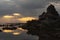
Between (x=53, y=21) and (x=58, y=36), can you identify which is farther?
(x=53, y=21)

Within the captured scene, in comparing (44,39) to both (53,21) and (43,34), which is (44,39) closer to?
(43,34)

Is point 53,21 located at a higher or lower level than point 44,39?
higher

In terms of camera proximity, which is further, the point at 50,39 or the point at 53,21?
the point at 53,21

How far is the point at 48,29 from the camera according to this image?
364ft

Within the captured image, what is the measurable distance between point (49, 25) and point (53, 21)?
4090 mm

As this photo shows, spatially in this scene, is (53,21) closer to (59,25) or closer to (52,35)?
(59,25)

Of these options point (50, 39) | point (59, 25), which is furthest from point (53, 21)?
point (50, 39)

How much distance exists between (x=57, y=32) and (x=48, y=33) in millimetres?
4551

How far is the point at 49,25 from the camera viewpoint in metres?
114

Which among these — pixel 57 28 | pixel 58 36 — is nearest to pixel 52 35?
pixel 58 36

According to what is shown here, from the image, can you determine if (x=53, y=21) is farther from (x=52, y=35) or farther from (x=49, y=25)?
(x=52, y=35)

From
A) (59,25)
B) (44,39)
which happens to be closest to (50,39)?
(44,39)

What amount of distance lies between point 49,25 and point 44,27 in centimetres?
334

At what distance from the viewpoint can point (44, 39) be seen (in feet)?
353
